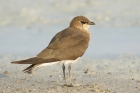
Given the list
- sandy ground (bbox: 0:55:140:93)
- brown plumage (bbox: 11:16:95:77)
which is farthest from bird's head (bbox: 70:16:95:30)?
sandy ground (bbox: 0:55:140:93)

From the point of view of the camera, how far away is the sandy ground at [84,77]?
828 cm

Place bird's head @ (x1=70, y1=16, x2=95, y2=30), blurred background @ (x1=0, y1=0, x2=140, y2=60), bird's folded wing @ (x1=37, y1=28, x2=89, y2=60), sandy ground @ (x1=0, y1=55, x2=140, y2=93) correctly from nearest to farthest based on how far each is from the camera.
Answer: sandy ground @ (x1=0, y1=55, x2=140, y2=93) → bird's folded wing @ (x1=37, y1=28, x2=89, y2=60) → bird's head @ (x1=70, y1=16, x2=95, y2=30) → blurred background @ (x1=0, y1=0, x2=140, y2=60)

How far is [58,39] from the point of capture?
28.6 feet

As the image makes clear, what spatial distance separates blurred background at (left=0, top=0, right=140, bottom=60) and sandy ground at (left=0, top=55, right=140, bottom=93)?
2.27ft

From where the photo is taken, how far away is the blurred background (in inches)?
470

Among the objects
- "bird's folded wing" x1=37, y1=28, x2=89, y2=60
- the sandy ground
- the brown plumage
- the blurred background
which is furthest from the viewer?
the blurred background

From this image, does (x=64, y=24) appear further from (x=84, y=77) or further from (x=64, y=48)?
(x=64, y=48)

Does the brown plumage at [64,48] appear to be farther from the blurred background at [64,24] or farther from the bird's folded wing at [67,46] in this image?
the blurred background at [64,24]

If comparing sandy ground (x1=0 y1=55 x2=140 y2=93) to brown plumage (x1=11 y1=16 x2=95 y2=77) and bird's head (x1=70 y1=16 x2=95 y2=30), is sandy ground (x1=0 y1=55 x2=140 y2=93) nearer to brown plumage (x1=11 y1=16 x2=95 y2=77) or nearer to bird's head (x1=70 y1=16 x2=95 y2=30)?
brown plumage (x1=11 y1=16 x2=95 y2=77)

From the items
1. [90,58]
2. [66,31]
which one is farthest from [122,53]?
[66,31]

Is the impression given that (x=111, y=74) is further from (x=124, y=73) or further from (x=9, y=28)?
(x=9, y=28)

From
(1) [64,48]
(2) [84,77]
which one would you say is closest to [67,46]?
(1) [64,48]

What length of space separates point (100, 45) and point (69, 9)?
421 cm

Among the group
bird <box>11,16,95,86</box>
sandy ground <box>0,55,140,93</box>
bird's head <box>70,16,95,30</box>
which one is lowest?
sandy ground <box>0,55,140,93</box>
